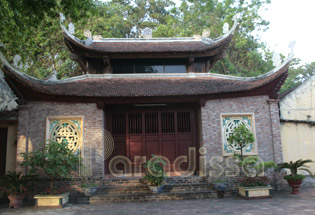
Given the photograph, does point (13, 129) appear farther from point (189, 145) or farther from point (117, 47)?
point (189, 145)

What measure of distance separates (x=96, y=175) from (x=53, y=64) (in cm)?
1091

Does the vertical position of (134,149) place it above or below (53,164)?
above

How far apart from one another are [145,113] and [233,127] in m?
3.20

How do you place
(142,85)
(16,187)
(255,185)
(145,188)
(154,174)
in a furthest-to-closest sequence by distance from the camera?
(142,85), (145,188), (154,174), (255,185), (16,187)

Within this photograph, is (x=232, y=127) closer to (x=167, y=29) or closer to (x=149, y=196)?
(x=149, y=196)

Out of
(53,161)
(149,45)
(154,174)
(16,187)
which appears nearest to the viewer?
(53,161)

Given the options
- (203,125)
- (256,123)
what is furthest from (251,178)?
(203,125)

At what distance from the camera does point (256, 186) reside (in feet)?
24.8

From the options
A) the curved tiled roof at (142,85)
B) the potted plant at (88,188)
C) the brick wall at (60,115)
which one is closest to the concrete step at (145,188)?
the potted plant at (88,188)

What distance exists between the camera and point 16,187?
7281 mm

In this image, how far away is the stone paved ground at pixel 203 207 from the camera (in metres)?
6.05

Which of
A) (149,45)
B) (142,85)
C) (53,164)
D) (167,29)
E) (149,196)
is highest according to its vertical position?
(167,29)

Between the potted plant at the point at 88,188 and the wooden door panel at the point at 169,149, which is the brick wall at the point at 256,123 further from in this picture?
the potted plant at the point at 88,188

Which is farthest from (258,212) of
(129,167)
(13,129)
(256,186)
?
(13,129)
